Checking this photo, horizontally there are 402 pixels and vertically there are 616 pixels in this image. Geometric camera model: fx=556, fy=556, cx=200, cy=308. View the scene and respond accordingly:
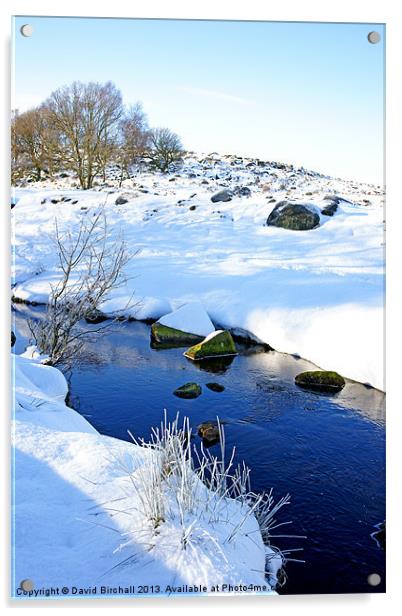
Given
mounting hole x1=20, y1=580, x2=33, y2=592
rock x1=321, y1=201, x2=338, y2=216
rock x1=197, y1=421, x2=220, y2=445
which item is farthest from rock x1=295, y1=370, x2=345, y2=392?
rock x1=321, y1=201, x2=338, y2=216

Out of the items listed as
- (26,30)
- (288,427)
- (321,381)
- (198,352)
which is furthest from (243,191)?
(26,30)

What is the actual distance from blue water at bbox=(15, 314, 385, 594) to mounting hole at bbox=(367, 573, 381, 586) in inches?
1.3

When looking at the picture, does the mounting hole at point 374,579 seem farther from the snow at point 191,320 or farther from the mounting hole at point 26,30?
the snow at point 191,320

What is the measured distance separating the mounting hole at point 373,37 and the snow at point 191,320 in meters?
5.41

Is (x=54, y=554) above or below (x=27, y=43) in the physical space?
below

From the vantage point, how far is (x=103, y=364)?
744 cm

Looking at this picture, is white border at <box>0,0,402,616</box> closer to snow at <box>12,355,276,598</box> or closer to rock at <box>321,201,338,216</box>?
snow at <box>12,355,276,598</box>

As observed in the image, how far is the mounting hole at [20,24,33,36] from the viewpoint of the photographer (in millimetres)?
3955

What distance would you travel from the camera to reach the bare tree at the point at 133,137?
5.30 m

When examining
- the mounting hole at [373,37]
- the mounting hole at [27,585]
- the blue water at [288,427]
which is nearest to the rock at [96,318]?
the blue water at [288,427]

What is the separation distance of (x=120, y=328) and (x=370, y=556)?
Answer: 597 centimetres

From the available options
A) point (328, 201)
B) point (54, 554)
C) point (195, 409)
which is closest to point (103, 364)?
point (195, 409)

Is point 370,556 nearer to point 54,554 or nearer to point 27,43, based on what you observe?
point 54,554

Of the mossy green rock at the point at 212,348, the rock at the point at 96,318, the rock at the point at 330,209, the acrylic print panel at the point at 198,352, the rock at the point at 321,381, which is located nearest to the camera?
the acrylic print panel at the point at 198,352
